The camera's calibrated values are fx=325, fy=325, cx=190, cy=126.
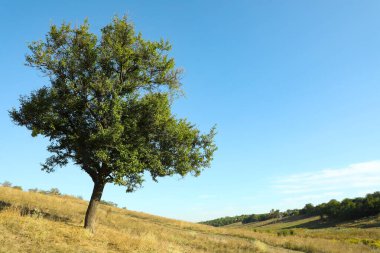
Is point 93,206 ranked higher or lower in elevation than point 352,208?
lower

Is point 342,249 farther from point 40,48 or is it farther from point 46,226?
point 40,48

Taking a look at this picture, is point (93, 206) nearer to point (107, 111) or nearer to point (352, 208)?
point (107, 111)

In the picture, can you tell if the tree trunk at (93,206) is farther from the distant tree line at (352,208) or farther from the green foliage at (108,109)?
the distant tree line at (352,208)

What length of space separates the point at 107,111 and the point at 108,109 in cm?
39

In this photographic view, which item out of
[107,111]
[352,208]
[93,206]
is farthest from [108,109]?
[352,208]

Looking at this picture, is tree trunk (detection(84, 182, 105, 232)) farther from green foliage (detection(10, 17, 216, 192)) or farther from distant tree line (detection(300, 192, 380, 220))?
distant tree line (detection(300, 192, 380, 220))

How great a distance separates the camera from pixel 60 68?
22312mm

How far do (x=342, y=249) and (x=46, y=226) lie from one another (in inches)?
1077

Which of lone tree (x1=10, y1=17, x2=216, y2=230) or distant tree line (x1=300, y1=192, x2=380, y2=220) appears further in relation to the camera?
distant tree line (x1=300, y1=192, x2=380, y2=220)

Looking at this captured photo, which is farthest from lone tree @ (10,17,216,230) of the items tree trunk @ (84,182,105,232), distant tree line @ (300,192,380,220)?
distant tree line @ (300,192,380,220)

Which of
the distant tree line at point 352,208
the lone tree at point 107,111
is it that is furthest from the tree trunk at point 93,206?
the distant tree line at point 352,208

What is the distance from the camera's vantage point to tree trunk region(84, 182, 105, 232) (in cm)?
2231

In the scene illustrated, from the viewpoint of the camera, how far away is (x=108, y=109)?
20953 millimetres

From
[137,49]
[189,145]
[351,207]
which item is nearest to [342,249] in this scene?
[189,145]
